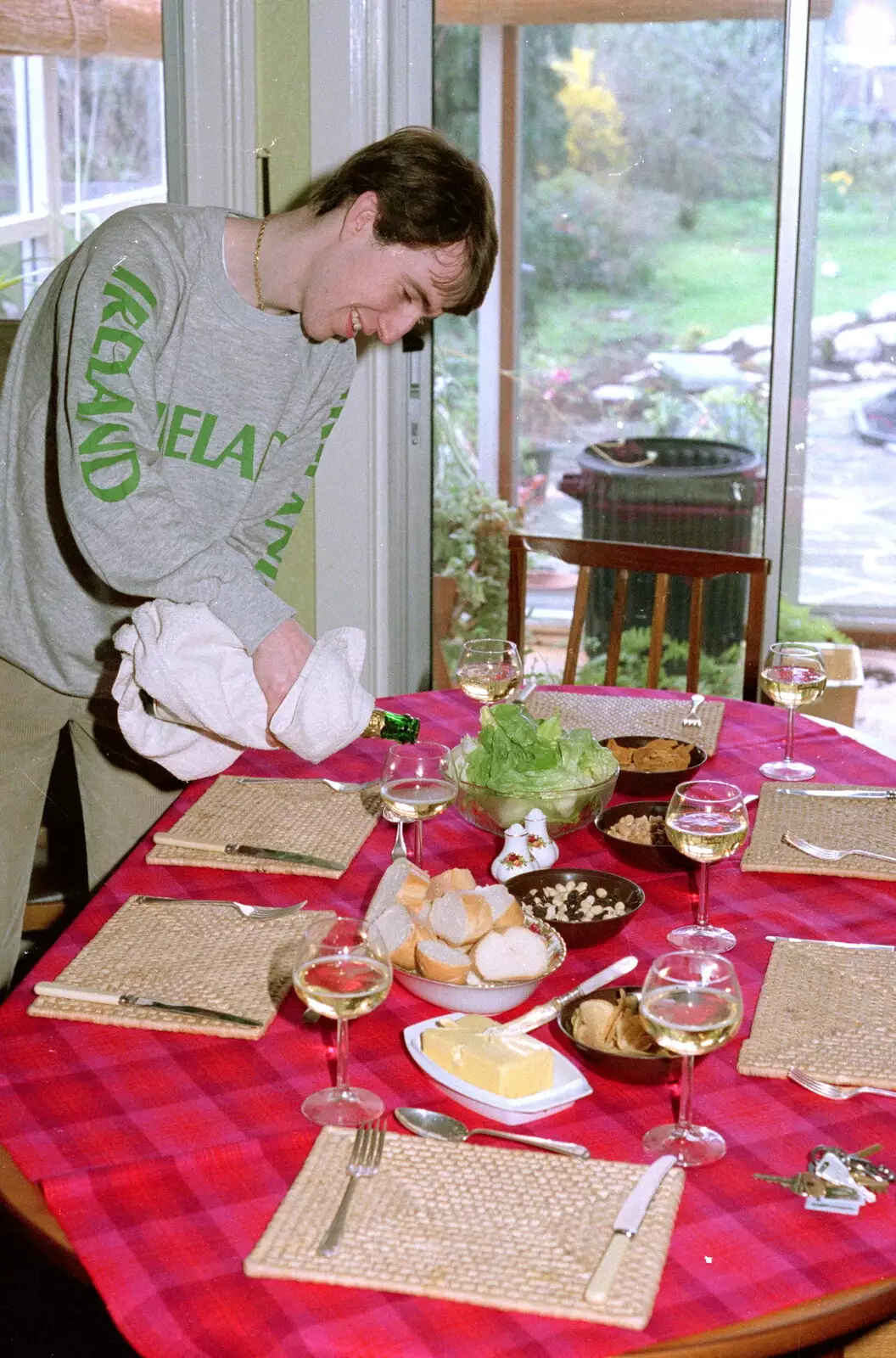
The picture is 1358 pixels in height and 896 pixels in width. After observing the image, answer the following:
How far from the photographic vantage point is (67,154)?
323cm

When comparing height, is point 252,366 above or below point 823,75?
below

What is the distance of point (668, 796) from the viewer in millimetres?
1809

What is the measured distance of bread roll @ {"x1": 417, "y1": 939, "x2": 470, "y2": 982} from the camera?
1257 millimetres

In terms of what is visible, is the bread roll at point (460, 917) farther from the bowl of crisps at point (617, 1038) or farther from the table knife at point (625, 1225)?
the table knife at point (625, 1225)

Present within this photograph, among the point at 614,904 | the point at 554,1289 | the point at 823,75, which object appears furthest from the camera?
the point at 823,75

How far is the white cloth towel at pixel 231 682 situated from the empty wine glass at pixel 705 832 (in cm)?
35

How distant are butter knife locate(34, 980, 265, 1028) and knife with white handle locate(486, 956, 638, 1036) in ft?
0.73

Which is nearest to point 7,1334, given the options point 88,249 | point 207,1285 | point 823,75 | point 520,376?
point 207,1285

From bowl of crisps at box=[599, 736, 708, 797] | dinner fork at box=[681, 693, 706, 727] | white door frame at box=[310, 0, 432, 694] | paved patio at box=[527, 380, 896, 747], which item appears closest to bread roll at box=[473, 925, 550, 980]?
bowl of crisps at box=[599, 736, 708, 797]

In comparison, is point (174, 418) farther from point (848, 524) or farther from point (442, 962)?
point (848, 524)

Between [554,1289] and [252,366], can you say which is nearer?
[554,1289]

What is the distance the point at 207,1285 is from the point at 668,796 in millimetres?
1010

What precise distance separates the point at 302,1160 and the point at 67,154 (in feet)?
9.11

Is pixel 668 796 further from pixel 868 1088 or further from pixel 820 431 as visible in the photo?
pixel 820 431
